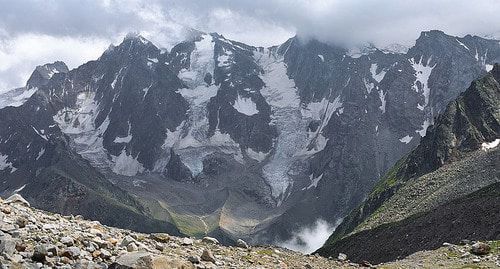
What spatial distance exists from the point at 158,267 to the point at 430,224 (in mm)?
123044

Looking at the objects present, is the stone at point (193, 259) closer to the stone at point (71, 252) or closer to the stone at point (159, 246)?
the stone at point (159, 246)

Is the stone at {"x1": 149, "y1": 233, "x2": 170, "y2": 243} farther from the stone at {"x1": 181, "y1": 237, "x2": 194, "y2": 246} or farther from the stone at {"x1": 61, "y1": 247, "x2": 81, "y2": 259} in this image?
the stone at {"x1": 61, "y1": 247, "x2": 81, "y2": 259}

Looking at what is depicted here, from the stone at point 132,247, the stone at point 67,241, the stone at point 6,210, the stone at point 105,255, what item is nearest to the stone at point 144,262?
the stone at point 105,255

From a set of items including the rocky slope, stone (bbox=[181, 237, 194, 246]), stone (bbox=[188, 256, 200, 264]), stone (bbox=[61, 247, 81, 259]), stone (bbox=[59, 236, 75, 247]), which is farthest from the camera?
stone (bbox=[181, 237, 194, 246])

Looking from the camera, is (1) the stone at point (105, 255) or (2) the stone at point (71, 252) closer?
(2) the stone at point (71, 252)

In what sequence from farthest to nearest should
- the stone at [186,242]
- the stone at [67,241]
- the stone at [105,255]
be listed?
1. the stone at [186,242]
2. the stone at [67,241]
3. the stone at [105,255]

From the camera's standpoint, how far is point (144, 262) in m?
20.5

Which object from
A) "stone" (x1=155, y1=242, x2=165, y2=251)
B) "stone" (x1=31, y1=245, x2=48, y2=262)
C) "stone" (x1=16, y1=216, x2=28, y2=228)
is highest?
"stone" (x1=155, y1=242, x2=165, y2=251)

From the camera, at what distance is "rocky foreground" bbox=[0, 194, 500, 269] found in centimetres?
2086

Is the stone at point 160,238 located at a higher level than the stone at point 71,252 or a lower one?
higher

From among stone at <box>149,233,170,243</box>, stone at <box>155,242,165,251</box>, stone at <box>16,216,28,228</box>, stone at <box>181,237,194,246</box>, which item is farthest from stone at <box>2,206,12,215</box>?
stone at <box>181,237,194,246</box>

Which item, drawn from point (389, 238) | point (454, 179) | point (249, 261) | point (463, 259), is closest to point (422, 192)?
point (454, 179)

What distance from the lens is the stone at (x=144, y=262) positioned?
67.1 ft

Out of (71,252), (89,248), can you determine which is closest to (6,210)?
(89,248)
